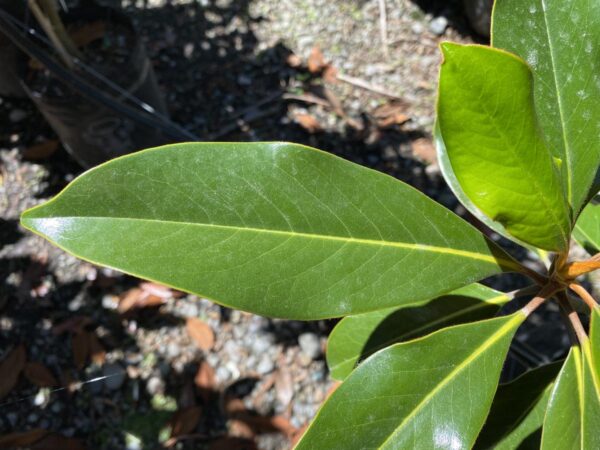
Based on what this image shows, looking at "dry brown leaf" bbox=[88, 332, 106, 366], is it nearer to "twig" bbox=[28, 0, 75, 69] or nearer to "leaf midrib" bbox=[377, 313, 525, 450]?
"twig" bbox=[28, 0, 75, 69]

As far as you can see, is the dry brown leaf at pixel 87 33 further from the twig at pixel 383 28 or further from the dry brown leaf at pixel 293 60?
the twig at pixel 383 28

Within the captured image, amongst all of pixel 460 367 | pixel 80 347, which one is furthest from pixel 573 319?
pixel 80 347

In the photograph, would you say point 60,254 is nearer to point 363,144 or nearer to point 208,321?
point 208,321

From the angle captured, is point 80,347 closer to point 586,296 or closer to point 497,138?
point 586,296

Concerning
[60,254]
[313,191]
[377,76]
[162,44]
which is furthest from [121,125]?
[313,191]

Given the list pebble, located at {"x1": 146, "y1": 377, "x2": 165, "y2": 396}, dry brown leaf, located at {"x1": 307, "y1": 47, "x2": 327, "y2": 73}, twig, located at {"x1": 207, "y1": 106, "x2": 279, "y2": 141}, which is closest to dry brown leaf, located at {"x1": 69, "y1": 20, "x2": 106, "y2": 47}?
twig, located at {"x1": 207, "y1": 106, "x2": 279, "y2": 141}

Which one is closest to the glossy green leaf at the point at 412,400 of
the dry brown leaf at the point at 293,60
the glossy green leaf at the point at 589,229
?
the glossy green leaf at the point at 589,229
